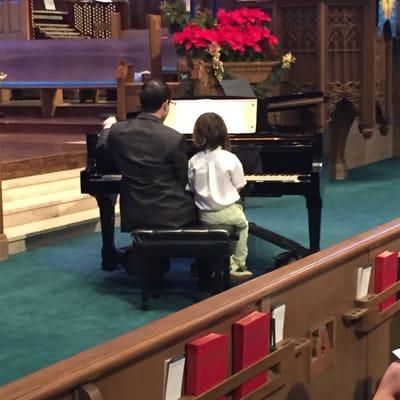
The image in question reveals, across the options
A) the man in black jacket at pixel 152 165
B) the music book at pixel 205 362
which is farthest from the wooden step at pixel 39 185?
the music book at pixel 205 362

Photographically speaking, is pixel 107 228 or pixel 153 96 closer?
pixel 153 96

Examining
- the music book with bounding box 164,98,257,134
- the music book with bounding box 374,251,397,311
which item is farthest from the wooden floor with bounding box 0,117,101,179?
the music book with bounding box 374,251,397,311

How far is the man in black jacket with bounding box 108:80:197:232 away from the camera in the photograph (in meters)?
4.68

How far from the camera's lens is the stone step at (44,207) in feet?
21.3

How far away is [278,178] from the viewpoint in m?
5.11

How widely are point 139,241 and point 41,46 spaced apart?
254 inches

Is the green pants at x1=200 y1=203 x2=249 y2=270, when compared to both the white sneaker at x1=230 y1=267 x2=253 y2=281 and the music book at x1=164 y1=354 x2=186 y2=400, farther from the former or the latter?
the music book at x1=164 y1=354 x2=186 y2=400

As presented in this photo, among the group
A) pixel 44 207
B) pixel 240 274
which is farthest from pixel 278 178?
pixel 44 207

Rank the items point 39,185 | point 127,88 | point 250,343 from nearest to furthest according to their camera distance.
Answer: point 250,343
point 39,185
point 127,88

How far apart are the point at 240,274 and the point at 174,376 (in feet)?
10.6

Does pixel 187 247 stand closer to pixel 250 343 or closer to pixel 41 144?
pixel 250 343

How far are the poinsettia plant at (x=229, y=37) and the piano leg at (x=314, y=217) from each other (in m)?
2.37

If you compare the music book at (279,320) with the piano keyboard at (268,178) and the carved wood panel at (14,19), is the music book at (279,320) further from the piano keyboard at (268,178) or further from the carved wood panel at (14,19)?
the carved wood panel at (14,19)

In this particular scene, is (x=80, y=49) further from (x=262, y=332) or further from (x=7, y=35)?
(x=262, y=332)
